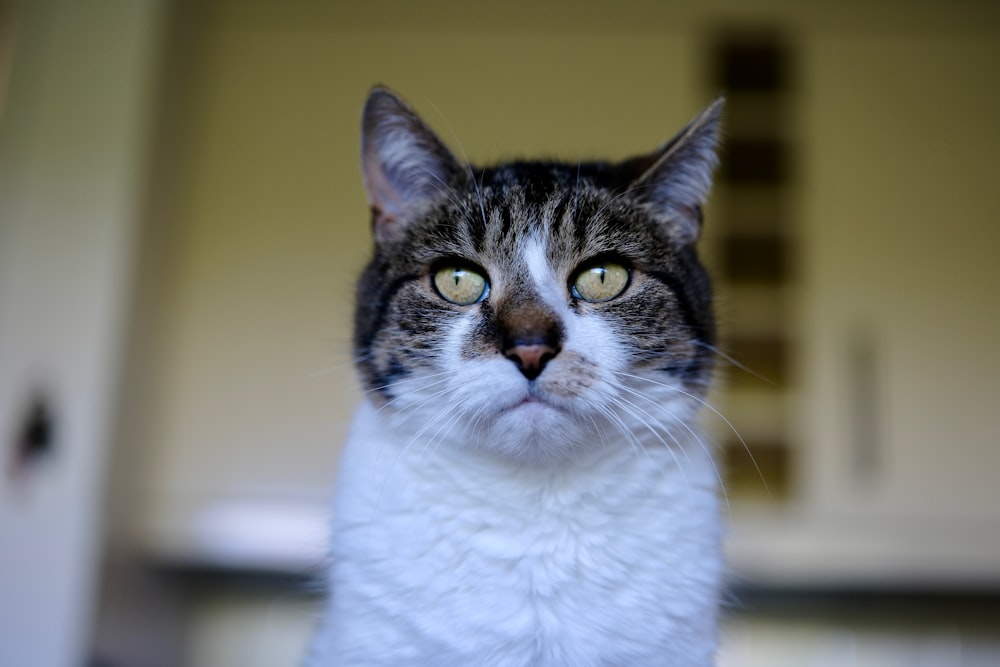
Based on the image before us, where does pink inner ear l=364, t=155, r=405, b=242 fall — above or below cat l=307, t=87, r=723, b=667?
above

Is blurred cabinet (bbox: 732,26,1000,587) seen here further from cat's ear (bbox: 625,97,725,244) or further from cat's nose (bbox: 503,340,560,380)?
cat's nose (bbox: 503,340,560,380)

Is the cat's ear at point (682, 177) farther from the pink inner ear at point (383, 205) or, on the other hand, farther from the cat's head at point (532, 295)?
the pink inner ear at point (383, 205)

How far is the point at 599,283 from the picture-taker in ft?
3.33

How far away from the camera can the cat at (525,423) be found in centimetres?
90

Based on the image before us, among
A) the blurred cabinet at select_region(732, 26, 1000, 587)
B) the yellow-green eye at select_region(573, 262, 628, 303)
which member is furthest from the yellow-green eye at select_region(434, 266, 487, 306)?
the blurred cabinet at select_region(732, 26, 1000, 587)

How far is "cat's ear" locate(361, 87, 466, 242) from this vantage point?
3.35 feet

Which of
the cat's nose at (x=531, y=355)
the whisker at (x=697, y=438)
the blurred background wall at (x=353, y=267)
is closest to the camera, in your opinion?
the cat's nose at (x=531, y=355)

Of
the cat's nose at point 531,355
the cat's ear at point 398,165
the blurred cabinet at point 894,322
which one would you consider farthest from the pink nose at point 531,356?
the blurred cabinet at point 894,322

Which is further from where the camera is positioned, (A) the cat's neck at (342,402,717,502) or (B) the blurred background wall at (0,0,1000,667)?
(B) the blurred background wall at (0,0,1000,667)

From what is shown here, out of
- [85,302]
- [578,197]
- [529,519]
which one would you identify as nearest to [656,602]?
[529,519]

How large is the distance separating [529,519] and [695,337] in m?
0.31

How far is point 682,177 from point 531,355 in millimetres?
357

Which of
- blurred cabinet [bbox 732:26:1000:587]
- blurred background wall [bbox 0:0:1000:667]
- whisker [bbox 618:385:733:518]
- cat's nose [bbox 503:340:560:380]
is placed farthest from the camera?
blurred cabinet [bbox 732:26:1000:587]

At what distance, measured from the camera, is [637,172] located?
44.0 inches
